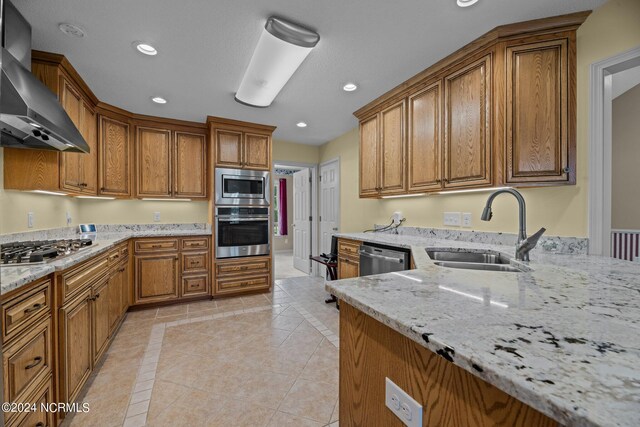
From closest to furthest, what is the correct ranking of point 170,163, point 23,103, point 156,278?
1. point 23,103
2. point 156,278
3. point 170,163

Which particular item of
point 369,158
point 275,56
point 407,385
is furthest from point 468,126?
point 407,385

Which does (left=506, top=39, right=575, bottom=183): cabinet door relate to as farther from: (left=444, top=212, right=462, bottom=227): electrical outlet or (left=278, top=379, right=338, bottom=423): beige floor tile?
(left=278, top=379, right=338, bottom=423): beige floor tile

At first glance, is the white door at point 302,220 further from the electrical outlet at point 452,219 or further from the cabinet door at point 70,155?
the cabinet door at point 70,155

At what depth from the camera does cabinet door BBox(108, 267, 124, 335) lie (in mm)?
2365

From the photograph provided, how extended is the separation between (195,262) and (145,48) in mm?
2447

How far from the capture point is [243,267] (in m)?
3.76

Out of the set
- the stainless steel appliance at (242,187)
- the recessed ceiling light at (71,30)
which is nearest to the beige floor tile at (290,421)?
the stainless steel appliance at (242,187)

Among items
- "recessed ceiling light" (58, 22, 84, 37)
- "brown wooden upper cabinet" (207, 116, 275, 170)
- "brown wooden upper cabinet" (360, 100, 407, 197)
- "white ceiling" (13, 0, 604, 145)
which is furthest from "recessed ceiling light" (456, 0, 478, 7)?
"brown wooden upper cabinet" (207, 116, 275, 170)

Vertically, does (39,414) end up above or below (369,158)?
below

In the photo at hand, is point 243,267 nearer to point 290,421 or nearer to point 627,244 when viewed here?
point 290,421

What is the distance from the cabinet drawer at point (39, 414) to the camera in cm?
114

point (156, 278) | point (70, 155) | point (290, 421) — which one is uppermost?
point (70, 155)

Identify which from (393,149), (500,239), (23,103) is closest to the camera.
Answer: (23,103)

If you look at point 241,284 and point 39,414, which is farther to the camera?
point 241,284
